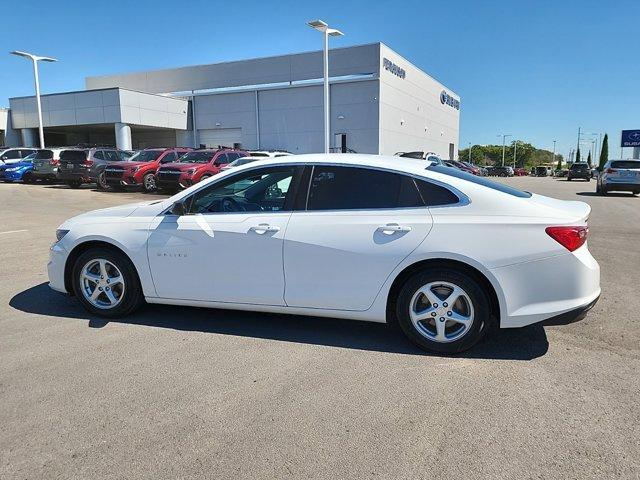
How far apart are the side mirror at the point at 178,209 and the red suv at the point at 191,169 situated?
46.6 ft

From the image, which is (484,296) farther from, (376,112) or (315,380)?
(376,112)

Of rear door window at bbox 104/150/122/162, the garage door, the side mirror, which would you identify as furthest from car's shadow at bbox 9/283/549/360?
the garage door

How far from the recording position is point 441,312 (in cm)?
396

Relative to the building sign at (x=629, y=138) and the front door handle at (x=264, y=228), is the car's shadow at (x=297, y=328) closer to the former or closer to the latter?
the front door handle at (x=264, y=228)

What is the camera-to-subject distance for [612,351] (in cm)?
411

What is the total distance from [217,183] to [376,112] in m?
34.6

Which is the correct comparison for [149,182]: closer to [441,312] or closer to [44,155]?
[44,155]

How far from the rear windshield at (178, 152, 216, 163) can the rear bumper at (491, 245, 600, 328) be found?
1714 cm

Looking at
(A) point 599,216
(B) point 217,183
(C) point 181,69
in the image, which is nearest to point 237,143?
(C) point 181,69

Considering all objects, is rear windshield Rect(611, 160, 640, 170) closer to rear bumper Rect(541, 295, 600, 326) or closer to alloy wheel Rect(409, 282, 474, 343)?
rear bumper Rect(541, 295, 600, 326)

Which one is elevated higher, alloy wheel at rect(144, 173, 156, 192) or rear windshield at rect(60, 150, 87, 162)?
rear windshield at rect(60, 150, 87, 162)

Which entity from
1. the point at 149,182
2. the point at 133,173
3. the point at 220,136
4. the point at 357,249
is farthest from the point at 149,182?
the point at 220,136

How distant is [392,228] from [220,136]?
4187 cm

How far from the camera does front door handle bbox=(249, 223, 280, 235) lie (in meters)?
4.25
